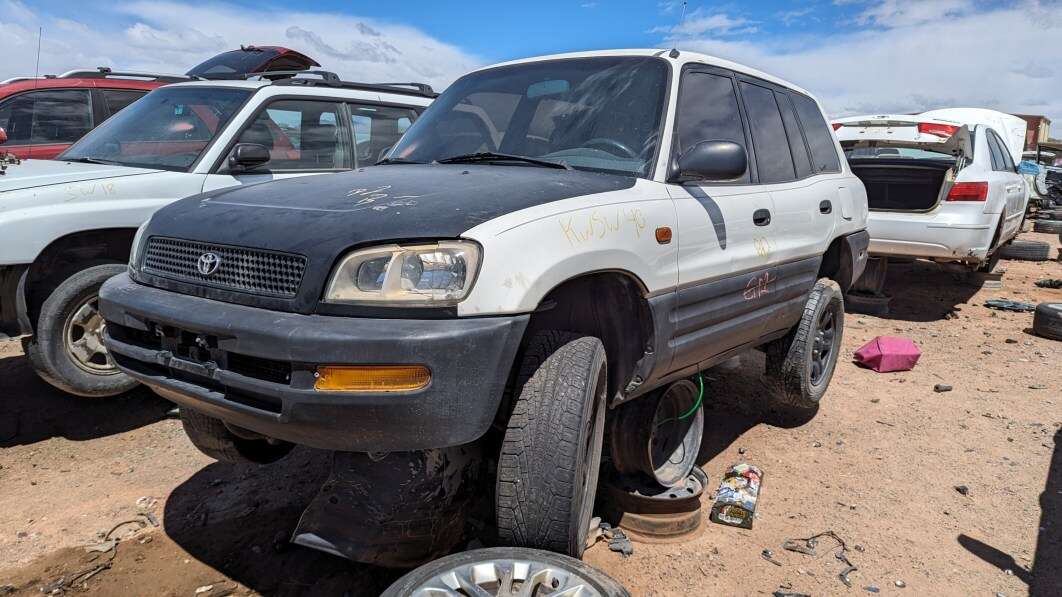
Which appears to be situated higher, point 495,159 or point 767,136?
point 767,136

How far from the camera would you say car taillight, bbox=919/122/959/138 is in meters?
7.54

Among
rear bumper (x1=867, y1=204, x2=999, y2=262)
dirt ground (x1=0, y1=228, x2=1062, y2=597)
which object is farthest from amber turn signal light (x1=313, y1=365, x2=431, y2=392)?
rear bumper (x1=867, y1=204, x2=999, y2=262)

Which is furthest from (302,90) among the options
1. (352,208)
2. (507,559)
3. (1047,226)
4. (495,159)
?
(1047,226)

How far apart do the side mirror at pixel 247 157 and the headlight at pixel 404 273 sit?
2691 mm

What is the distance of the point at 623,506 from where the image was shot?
10.4 ft

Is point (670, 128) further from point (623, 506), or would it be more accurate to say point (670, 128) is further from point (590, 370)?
point (623, 506)

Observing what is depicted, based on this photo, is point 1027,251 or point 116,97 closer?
point 116,97

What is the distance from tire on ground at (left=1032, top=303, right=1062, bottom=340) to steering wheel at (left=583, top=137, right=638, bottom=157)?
18.6ft

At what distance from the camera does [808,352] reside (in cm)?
419

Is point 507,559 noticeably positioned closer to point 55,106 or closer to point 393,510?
point 393,510

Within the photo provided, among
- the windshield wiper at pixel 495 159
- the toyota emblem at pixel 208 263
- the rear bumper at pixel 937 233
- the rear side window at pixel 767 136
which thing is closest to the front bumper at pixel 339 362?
the toyota emblem at pixel 208 263

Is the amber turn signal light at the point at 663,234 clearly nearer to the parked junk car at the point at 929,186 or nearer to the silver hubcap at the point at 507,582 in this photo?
the silver hubcap at the point at 507,582

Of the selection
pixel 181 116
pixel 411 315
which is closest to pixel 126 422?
pixel 181 116

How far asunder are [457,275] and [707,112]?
1.82m
